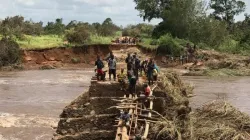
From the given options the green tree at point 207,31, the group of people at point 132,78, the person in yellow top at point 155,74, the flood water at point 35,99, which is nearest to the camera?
the group of people at point 132,78

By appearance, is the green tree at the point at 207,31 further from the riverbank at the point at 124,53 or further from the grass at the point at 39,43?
the grass at the point at 39,43

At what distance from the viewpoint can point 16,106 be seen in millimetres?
26078

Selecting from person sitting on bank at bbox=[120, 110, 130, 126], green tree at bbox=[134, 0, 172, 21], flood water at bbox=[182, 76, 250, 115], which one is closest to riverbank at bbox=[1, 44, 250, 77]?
flood water at bbox=[182, 76, 250, 115]

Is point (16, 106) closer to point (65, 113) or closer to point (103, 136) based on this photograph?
point (65, 113)

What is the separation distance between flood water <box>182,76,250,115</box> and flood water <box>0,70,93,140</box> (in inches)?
330

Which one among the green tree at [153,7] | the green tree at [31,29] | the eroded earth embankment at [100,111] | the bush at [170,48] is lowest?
the eroded earth embankment at [100,111]

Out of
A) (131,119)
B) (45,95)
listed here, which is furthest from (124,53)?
(131,119)

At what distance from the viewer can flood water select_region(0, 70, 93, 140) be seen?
68.1ft

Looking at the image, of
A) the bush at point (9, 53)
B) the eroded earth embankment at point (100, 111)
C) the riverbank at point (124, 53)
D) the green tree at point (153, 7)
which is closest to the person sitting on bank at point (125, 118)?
the eroded earth embankment at point (100, 111)

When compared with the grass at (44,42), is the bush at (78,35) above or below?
above

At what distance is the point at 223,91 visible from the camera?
32.8m

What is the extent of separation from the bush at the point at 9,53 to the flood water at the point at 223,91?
1851 centimetres

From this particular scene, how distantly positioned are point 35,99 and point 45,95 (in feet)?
5.34

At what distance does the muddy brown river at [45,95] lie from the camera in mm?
21234
